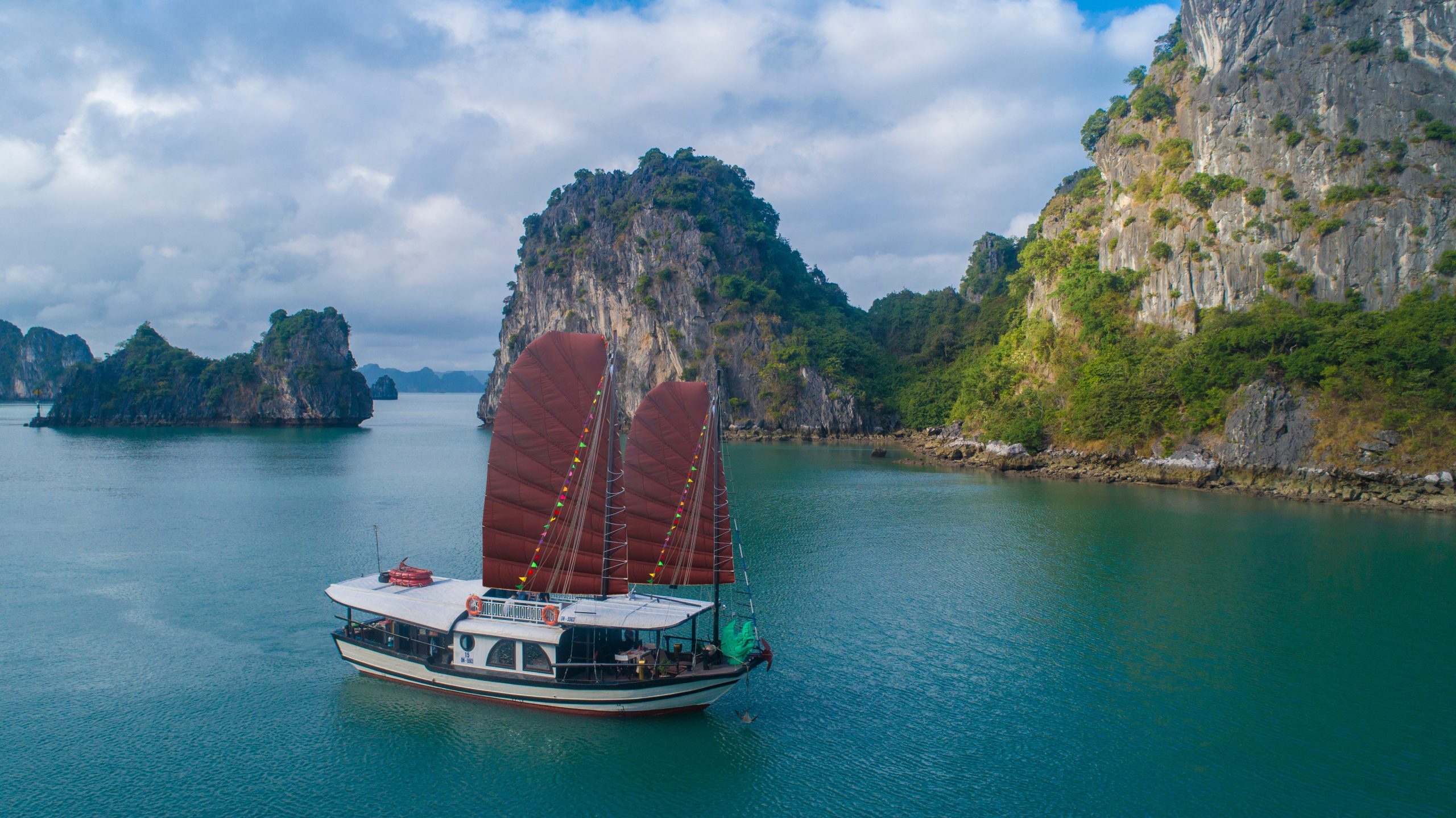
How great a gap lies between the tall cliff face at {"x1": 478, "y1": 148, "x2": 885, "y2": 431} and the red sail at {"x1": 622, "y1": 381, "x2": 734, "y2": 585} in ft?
197

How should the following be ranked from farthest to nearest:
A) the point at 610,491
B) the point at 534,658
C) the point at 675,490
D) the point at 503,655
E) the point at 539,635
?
the point at 675,490, the point at 610,491, the point at 503,655, the point at 534,658, the point at 539,635

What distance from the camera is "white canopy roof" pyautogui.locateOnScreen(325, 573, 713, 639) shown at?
1443 centimetres

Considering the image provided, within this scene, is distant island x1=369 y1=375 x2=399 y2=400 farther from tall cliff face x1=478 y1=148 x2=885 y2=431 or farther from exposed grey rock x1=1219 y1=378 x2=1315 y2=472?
exposed grey rock x1=1219 y1=378 x2=1315 y2=472

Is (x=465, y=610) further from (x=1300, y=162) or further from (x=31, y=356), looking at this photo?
→ (x=31, y=356)

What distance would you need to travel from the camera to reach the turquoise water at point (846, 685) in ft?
40.6

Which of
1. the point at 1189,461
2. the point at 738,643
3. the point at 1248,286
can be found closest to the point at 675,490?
the point at 738,643

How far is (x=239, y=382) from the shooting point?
307ft

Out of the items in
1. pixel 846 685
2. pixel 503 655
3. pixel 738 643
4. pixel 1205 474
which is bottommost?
pixel 846 685

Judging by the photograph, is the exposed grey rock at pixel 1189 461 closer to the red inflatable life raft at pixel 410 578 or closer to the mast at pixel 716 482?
the mast at pixel 716 482

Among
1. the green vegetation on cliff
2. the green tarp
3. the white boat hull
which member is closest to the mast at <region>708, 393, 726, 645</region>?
the green tarp

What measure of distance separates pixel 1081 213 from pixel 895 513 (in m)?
38.6

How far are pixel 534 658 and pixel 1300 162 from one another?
52624 mm

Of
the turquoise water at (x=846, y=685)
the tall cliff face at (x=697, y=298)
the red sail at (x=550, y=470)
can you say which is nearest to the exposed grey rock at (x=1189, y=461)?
the turquoise water at (x=846, y=685)

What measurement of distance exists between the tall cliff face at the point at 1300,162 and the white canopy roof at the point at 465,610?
1771 inches
